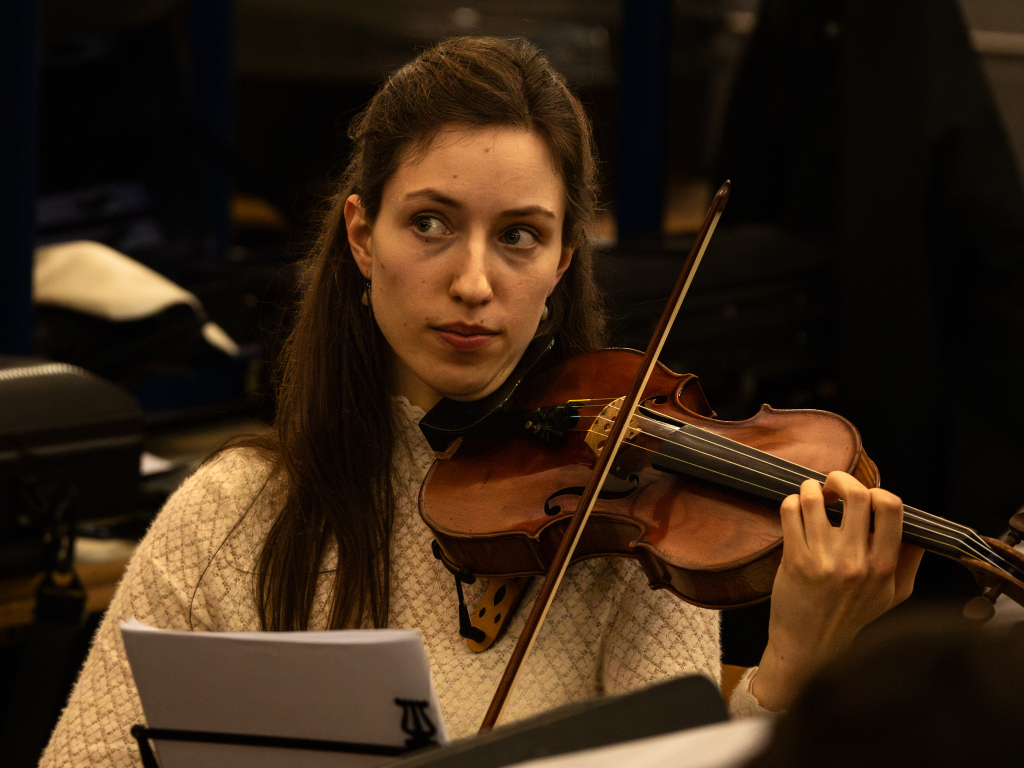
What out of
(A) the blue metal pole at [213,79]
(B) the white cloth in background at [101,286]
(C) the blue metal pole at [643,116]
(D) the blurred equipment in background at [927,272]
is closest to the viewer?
(B) the white cloth in background at [101,286]

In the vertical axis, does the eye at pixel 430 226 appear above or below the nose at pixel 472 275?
above

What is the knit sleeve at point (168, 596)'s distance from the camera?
936 millimetres

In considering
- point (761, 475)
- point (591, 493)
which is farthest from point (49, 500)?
point (761, 475)

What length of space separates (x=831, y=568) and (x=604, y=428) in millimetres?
257

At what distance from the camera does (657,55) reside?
293 centimetres

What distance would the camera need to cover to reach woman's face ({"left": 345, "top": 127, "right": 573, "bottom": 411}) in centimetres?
100

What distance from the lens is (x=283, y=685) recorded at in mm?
685

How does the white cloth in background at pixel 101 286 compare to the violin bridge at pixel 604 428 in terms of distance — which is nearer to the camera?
the violin bridge at pixel 604 428

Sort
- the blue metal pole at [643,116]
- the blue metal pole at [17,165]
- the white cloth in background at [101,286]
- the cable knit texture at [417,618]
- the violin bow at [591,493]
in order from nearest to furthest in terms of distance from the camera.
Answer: the violin bow at [591,493]
the cable knit texture at [417,618]
the blue metal pole at [17,165]
the white cloth in background at [101,286]
the blue metal pole at [643,116]

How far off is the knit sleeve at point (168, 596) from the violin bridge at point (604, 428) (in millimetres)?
324

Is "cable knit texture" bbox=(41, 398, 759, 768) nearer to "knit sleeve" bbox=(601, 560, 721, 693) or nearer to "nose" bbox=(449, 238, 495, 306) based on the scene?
"knit sleeve" bbox=(601, 560, 721, 693)

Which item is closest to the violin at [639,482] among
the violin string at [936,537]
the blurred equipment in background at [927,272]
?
the violin string at [936,537]

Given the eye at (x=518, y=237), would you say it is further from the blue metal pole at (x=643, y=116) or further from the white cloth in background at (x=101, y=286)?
the blue metal pole at (x=643, y=116)

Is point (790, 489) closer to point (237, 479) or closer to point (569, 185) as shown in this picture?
point (569, 185)
